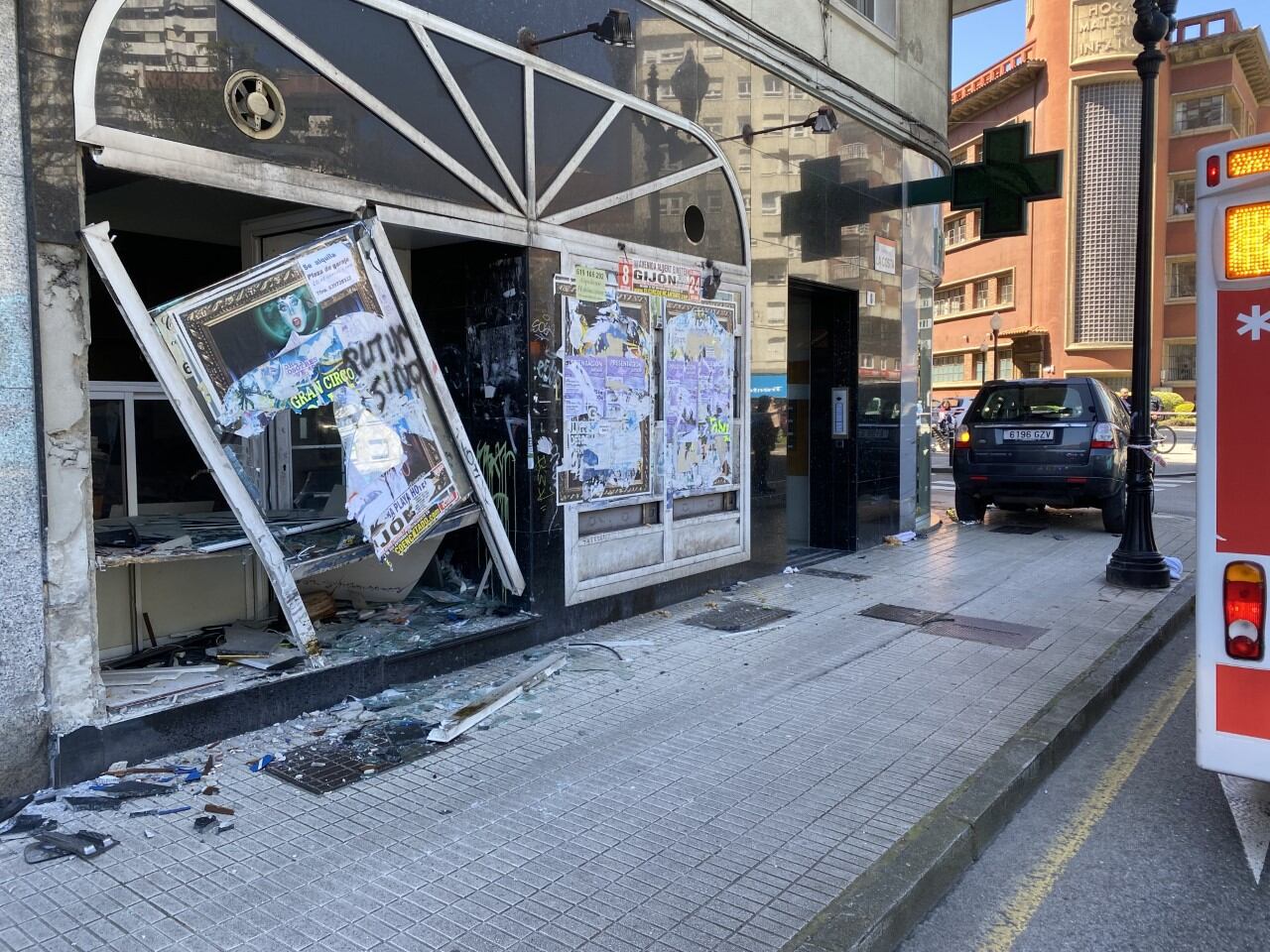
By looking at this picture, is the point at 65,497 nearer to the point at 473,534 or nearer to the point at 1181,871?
the point at 473,534

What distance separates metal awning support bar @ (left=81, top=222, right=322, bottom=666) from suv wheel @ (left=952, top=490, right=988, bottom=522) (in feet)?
36.1

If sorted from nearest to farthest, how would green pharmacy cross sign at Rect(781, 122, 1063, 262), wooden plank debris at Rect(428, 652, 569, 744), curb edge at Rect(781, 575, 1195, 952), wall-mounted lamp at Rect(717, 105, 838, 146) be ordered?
1. curb edge at Rect(781, 575, 1195, 952)
2. wooden plank debris at Rect(428, 652, 569, 744)
3. wall-mounted lamp at Rect(717, 105, 838, 146)
4. green pharmacy cross sign at Rect(781, 122, 1063, 262)

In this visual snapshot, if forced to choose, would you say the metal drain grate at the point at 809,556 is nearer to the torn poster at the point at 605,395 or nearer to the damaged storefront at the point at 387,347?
the damaged storefront at the point at 387,347

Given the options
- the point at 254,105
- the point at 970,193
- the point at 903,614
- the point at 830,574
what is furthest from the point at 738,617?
the point at 970,193

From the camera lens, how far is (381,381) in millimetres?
5461

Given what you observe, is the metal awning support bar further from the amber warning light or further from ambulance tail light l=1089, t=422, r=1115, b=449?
ambulance tail light l=1089, t=422, r=1115, b=449

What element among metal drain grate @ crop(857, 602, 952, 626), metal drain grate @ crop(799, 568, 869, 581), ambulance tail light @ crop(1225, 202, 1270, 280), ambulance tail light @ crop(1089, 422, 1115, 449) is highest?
ambulance tail light @ crop(1225, 202, 1270, 280)

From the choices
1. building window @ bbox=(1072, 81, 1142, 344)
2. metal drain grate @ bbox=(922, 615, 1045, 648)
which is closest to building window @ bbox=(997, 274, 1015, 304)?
building window @ bbox=(1072, 81, 1142, 344)

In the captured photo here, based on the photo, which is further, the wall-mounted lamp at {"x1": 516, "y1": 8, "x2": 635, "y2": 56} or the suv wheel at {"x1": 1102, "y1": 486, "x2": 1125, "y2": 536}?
the suv wheel at {"x1": 1102, "y1": 486, "x2": 1125, "y2": 536}

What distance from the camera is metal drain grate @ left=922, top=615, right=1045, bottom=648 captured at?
6934 mm

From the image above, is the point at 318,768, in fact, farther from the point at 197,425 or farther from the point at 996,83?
the point at 996,83

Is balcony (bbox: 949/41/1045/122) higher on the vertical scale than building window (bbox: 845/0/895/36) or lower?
higher

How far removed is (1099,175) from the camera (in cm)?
3731

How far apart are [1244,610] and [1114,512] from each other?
9.34 metres
